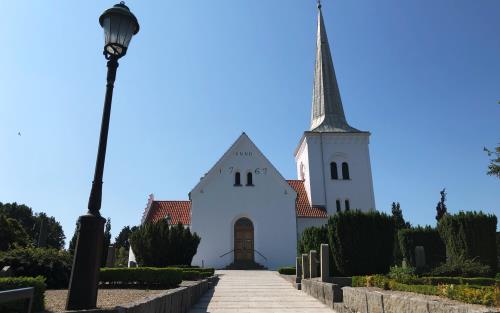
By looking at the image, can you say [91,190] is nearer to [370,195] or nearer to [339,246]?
[339,246]

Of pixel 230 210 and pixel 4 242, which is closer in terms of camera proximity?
pixel 4 242

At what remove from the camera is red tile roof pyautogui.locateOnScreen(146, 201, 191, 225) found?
36562 millimetres

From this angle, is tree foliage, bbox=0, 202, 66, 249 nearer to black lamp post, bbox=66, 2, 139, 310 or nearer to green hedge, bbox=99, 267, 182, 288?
green hedge, bbox=99, 267, 182, 288

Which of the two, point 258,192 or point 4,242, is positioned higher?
point 258,192

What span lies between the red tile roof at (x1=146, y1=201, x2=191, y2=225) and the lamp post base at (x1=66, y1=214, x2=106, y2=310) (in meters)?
31.3

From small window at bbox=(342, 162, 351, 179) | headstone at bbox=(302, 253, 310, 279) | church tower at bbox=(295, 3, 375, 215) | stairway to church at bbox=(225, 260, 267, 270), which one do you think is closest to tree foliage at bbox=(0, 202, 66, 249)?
stairway to church at bbox=(225, 260, 267, 270)

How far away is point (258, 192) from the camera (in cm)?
3306

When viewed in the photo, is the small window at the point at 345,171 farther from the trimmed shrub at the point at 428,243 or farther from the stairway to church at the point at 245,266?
the stairway to church at the point at 245,266

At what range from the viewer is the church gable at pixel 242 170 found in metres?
33.3

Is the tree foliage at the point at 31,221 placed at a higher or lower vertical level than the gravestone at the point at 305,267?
higher

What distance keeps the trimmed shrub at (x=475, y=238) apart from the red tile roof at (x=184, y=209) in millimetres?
15133

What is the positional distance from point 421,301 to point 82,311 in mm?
4315

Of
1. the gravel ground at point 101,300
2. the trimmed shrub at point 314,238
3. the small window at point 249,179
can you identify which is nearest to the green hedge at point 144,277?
the gravel ground at point 101,300

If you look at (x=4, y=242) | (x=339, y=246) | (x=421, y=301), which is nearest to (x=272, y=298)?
(x=339, y=246)
